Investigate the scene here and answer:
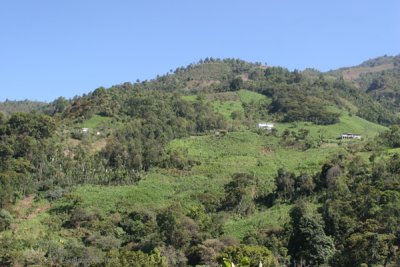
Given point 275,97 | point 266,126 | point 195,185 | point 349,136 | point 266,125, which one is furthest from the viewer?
point 275,97

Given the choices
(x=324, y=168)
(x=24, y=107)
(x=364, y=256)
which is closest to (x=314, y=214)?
(x=364, y=256)

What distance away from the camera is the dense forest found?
36.7 meters

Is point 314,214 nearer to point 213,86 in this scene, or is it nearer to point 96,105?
point 96,105

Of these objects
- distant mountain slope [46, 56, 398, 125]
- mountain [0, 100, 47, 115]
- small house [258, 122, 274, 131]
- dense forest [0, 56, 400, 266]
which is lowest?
dense forest [0, 56, 400, 266]

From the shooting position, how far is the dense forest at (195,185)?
36719 millimetres

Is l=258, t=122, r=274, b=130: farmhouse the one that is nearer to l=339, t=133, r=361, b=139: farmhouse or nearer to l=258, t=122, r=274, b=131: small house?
l=258, t=122, r=274, b=131: small house

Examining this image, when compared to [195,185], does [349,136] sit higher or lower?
higher

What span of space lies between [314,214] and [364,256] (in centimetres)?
669

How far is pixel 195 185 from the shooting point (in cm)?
5497

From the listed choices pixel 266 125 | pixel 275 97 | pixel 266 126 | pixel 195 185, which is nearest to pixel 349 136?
pixel 266 126

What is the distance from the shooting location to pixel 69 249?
3778 cm

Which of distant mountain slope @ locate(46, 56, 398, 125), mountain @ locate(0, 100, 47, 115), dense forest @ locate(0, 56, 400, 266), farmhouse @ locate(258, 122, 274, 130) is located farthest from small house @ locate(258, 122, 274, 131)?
mountain @ locate(0, 100, 47, 115)

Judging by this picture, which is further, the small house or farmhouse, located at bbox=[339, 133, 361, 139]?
the small house

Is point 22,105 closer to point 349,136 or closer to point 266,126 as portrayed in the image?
point 266,126
